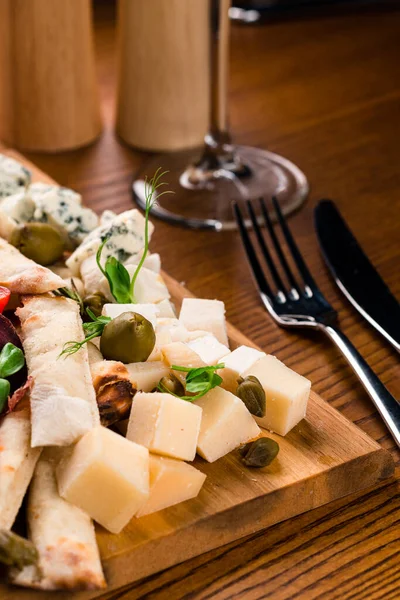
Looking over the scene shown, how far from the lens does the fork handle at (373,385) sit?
1035 mm

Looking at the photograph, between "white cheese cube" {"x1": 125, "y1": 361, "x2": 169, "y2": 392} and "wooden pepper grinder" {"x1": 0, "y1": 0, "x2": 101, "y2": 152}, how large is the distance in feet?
2.81

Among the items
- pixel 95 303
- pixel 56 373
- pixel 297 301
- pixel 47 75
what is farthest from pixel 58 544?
pixel 47 75

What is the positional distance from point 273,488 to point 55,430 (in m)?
0.23

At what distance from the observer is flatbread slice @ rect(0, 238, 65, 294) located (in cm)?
104

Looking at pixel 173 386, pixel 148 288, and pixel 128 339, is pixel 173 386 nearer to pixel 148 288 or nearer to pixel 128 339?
pixel 128 339

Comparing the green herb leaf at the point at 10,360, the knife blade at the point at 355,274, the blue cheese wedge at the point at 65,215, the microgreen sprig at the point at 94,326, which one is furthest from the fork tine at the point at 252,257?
the green herb leaf at the point at 10,360

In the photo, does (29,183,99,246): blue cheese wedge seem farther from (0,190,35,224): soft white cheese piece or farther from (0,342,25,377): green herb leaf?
(0,342,25,377): green herb leaf

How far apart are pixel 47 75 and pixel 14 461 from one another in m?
1.03

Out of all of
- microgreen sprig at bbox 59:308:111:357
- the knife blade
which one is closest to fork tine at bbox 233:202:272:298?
the knife blade

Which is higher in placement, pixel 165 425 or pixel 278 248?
pixel 165 425

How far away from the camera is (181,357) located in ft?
3.23

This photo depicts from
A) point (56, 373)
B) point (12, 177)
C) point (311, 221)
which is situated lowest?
point (311, 221)

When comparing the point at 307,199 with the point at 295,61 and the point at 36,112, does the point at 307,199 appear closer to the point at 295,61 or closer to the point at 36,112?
the point at 36,112

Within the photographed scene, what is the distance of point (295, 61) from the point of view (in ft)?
7.15
